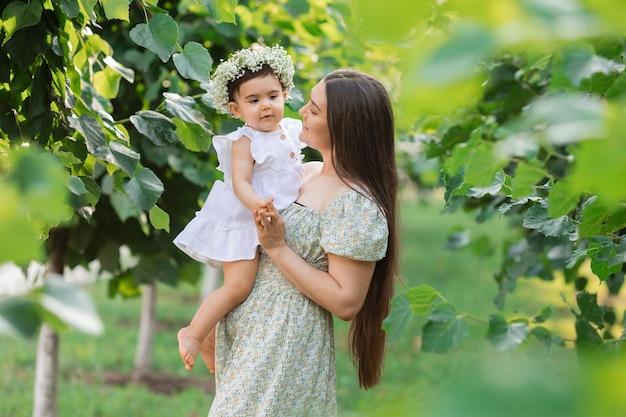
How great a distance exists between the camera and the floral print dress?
6.84 feet

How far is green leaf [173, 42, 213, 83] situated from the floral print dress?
1.41ft

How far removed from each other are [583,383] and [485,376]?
6 cm

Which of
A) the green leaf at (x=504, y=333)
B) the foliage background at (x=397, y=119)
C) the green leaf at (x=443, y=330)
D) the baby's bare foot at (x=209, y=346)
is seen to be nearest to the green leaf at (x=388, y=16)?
the foliage background at (x=397, y=119)

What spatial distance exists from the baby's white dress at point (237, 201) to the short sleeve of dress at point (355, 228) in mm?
166

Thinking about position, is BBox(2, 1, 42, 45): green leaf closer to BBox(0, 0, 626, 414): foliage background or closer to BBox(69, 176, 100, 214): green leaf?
BBox(0, 0, 626, 414): foliage background

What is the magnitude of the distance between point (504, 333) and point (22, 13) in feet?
4.44

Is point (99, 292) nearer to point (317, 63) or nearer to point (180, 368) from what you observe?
point (180, 368)

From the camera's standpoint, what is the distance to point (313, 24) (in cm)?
383

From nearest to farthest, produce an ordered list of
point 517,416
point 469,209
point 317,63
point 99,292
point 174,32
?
1. point 517,416
2. point 174,32
3. point 469,209
4. point 317,63
5. point 99,292

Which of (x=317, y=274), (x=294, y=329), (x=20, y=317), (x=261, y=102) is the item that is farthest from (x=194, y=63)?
(x=20, y=317)

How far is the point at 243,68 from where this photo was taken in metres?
2.22

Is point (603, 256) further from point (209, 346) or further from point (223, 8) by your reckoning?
point (209, 346)

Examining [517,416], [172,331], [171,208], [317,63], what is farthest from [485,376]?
[172,331]

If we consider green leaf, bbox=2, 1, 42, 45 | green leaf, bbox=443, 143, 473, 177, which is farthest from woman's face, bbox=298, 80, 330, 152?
green leaf, bbox=443, 143, 473, 177
